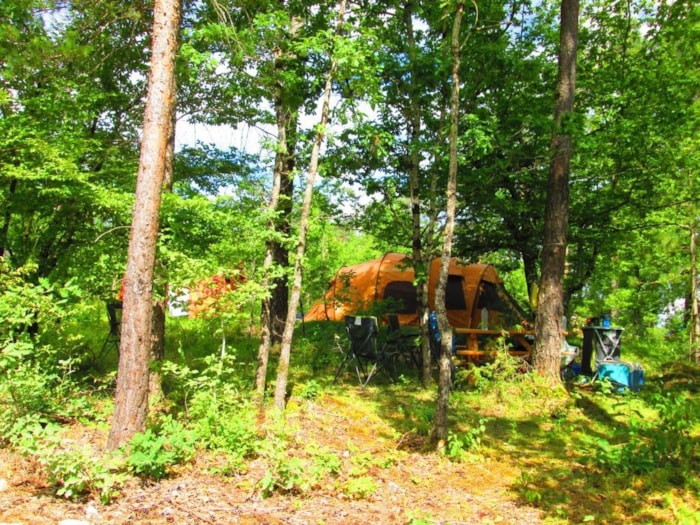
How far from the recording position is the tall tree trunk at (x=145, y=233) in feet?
13.3

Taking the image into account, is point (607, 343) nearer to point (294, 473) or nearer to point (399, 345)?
point (399, 345)

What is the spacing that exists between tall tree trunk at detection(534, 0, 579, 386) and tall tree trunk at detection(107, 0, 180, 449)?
4.87 meters

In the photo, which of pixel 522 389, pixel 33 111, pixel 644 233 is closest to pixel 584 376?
pixel 522 389

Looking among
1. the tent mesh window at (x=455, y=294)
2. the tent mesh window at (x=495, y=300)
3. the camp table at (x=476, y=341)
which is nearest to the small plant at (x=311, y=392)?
the camp table at (x=476, y=341)

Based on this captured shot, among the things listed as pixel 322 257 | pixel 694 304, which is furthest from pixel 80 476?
pixel 694 304

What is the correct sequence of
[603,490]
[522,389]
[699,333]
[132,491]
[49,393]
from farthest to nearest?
1. [699,333]
2. [522,389]
3. [49,393]
4. [603,490]
5. [132,491]

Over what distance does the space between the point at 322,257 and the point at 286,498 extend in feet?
23.3

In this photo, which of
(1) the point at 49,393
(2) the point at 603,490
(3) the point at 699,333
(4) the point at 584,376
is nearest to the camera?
(2) the point at 603,490

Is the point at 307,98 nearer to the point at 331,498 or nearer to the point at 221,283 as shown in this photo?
the point at 221,283

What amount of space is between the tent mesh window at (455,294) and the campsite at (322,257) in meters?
0.04

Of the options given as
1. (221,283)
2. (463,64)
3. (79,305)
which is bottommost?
(79,305)

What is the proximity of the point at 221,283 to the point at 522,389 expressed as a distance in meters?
3.99

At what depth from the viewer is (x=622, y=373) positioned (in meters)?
6.67

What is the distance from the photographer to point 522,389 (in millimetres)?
6363
